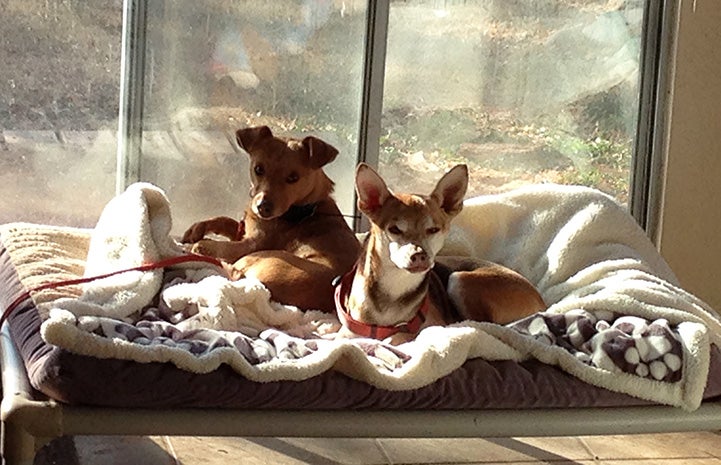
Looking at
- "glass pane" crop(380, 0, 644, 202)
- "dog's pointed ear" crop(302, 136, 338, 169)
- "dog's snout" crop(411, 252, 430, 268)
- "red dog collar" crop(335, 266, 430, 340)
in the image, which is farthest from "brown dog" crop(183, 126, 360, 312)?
"glass pane" crop(380, 0, 644, 202)

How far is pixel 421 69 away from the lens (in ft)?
10.8

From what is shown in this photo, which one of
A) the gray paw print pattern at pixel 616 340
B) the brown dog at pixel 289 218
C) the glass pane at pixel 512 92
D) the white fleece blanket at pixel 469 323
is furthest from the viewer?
the glass pane at pixel 512 92

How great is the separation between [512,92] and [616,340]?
140cm

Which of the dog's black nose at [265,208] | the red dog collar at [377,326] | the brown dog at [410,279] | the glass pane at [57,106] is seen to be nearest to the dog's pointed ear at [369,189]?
the brown dog at [410,279]

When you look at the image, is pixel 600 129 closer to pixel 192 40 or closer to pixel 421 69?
pixel 421 69

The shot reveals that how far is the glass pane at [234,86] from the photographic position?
10.2 feet

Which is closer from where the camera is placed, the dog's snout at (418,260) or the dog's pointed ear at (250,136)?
the dog's snout at (418,260)

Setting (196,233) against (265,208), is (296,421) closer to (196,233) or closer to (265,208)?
(265,208)

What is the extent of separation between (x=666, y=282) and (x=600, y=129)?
1101 millimetres

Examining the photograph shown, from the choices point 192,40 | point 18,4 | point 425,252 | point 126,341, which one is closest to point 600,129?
point 192,40

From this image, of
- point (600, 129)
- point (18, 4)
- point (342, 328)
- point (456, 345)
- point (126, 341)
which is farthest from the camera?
point (600, 129)

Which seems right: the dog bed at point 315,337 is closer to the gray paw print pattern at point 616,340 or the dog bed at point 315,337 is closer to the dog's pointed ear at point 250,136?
the gray paw print pattern at point 616,340

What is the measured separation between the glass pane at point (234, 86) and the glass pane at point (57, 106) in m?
0.11

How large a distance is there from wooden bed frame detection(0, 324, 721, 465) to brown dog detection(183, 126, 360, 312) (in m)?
0.59
